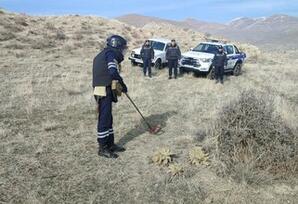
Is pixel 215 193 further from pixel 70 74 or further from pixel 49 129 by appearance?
pixel 70 74

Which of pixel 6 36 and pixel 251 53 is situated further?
pixel 251 53

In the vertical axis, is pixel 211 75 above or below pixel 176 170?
below

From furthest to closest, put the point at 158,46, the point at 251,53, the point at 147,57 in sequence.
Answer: the point at 251,53, the point at 158,46, the point at 147,57

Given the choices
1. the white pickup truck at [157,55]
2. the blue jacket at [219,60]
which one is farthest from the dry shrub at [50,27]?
the blue jacket at [219,60]

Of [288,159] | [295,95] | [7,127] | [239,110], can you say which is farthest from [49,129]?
[295,95]

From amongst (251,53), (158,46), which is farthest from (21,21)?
(251,53)

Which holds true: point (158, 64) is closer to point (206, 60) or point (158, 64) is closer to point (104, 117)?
point (206, 60)

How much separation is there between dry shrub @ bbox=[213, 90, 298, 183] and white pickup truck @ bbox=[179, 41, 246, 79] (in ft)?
38.8

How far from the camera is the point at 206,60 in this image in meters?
20.1

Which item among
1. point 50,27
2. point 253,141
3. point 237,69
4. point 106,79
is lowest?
point 237,69

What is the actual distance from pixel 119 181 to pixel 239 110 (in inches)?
96.7

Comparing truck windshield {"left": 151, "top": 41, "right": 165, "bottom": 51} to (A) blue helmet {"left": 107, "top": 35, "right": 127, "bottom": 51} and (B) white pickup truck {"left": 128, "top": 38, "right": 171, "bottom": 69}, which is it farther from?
(A) blue helmet {"left": 107, "top": 35, "right": 127, "bottom": 51}

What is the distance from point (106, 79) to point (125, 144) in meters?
1.59

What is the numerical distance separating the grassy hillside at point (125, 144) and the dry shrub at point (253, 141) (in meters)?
0.07
